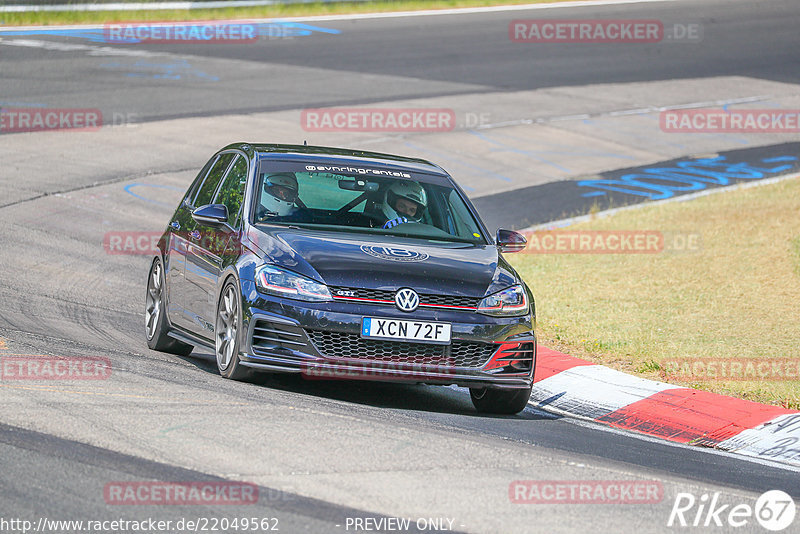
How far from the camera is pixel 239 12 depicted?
107 ft

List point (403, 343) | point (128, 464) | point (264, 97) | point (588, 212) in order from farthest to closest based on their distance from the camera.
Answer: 1. point (264, 97)
2. point (588, 212)
3. point (403, 343)
4. point (128, 464)

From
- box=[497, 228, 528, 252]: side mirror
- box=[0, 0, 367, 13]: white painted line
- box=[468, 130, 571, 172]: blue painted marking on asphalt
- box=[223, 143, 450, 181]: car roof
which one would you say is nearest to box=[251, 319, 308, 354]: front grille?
box=[223, 143, 450, 181]: car roof

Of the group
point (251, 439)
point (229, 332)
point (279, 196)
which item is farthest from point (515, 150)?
point (251, 439)

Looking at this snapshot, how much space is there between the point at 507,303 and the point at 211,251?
216cm

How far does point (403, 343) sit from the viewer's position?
784cm

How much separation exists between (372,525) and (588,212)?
14.1 metres

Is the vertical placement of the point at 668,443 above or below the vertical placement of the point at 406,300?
below

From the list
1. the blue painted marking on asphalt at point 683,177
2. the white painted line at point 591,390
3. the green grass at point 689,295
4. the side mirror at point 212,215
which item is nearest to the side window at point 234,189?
the side mirror at point 212,215

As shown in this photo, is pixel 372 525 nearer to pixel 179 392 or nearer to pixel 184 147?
pixel 179 392

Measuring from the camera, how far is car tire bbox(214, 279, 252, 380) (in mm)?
8062

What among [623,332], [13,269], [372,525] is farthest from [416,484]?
[13,269]

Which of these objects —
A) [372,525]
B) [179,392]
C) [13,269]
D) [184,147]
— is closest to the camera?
[372,525]

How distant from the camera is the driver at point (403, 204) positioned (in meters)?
9.05

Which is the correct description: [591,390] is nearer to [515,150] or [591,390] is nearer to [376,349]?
[376,349]
